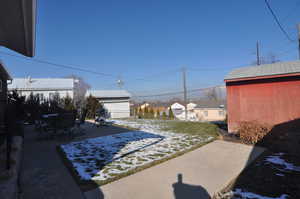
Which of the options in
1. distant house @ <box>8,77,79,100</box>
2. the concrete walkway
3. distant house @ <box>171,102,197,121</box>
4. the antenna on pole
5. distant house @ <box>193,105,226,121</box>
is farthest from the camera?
distant house @ <box>171,102,197,121</box>

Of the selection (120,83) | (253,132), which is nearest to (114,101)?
(120,83)

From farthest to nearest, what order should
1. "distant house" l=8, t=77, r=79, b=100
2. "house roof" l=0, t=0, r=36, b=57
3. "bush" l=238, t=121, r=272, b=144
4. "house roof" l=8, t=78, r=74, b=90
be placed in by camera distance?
"house roof" l=8, t=78, r=74, b=90 → "distant house" l=8, t=77, r=79, b=100 → "bush" l=238, t=121, r=272, b=144 → "house roof" l=0, t=0, r=36, b=57

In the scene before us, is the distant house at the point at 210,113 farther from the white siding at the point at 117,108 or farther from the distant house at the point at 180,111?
the white siding at the point at 117,108

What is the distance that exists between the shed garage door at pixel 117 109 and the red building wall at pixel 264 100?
562 inches

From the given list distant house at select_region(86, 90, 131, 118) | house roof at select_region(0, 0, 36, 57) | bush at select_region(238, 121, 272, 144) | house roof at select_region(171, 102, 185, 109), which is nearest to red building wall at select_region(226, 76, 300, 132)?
bush at select_region(238, 121, 272, 144)

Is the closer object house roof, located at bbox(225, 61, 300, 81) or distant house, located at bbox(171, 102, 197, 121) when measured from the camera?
house roof, located at bbox(225, 61, 300, 81)

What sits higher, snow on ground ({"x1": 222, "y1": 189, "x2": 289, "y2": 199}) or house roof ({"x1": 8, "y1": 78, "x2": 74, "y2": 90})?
house roof ({"x1": 8, "y1": 78, "x2": 74, "y2": 90})

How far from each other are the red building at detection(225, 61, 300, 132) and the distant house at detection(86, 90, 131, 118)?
1419cm

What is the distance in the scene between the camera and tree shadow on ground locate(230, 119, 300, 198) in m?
2.36

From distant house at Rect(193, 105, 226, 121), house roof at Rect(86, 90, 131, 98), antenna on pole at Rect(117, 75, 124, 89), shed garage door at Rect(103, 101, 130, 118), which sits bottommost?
distant house at Rect(193, 105, 226, 121)

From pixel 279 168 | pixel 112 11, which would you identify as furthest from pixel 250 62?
pixel 279 168

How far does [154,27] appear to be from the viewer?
1239 cm

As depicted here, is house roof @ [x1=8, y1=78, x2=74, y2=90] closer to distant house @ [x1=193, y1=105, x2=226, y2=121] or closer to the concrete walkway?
the concrete walkway

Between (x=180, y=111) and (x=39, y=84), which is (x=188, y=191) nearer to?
(x=39, y=84)
